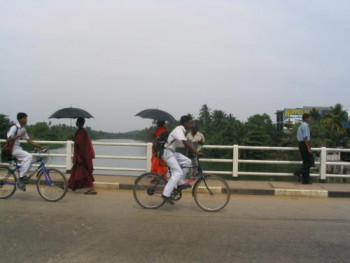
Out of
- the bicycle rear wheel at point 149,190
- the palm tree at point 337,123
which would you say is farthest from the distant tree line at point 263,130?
the bicycle rear wheel at point 149,190

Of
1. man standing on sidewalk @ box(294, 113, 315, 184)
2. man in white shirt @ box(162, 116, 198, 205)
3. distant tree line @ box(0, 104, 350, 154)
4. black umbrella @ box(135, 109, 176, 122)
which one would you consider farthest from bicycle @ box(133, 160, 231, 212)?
distant tree line @ box(0, 104, 350, 154)

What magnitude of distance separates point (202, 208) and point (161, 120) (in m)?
2.96

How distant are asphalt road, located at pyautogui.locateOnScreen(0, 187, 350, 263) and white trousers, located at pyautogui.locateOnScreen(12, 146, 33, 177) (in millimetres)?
595

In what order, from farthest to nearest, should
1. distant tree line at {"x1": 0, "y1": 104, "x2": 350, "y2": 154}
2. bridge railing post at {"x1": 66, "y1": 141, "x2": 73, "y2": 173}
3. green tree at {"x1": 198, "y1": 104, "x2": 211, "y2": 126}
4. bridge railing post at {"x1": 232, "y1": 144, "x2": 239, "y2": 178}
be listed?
green tree at {"x1": 198, "y1": 104, "x2": 211, "y2": 126}
distant tree line at {"x1": 0, "y1": 104, "x2": 350, "y2": 154}
bridge railing post at {"x1": 66, "y1": 141, "x2": 73, "y2": 173}
bridge railing post at {"x1": 232, "y1": 144, "x2": 239, "y2": 178}

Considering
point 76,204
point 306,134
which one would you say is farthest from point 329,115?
point 76,204

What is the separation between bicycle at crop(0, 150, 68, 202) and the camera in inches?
308

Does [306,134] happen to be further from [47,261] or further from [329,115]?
[329,115]

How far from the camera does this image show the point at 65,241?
200 inches

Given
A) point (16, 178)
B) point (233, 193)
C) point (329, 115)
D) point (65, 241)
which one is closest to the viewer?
point (65, 241)

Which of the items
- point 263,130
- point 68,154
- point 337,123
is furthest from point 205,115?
point 68,154

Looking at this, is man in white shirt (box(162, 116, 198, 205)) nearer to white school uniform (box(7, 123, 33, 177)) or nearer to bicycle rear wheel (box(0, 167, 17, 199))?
white school uniform (box(7, 123, 33, 177))

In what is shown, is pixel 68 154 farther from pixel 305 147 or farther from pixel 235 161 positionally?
pixel 305 147

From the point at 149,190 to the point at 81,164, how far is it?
7.66 ft

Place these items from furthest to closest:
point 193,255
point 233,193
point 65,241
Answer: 1. point 233,193
2. point 65,241
3. point 193,255
